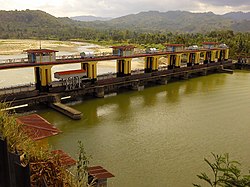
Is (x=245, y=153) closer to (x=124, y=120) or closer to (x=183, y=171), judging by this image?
(x=183, y=171)

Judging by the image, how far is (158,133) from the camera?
719 inches

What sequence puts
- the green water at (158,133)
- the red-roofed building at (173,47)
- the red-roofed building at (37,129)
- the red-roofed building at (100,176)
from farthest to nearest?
the red-roofed building at (173,47) < the green water at (158,133) < the red-roofed building at (37,129) < the red-roofed building at (100,176)

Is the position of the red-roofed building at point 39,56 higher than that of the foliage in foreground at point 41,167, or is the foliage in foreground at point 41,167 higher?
the red-roofed building at point 39,56

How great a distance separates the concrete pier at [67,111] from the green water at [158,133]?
46 centimetres

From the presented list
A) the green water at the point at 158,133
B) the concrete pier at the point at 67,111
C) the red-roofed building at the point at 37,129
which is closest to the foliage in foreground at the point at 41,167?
the red-roofed building at the point at 37,129

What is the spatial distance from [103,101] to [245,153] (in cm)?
1404

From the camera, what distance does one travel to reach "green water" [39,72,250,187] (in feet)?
44.5

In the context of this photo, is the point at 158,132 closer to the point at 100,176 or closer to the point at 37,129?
the point at 100,176

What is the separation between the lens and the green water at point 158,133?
44.5ft

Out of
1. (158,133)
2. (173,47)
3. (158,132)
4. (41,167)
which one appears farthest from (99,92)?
(41,167)

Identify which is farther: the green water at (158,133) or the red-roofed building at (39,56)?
the red-roofed building at (39,56)

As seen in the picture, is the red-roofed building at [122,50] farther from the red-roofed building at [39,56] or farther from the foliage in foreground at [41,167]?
the foliage in foreground at [41,167]

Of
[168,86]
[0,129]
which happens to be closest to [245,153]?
[0,129]

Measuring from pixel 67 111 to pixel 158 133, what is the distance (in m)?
7.47
